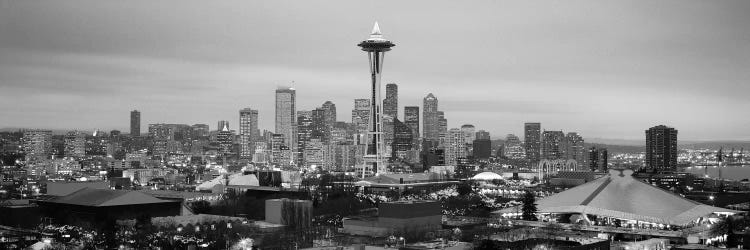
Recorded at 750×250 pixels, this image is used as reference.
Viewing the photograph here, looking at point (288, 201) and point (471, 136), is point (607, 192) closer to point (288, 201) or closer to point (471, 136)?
point (288, 201)

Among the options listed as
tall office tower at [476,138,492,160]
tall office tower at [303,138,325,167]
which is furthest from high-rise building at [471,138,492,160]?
tall office tower at [303,138,325,167]

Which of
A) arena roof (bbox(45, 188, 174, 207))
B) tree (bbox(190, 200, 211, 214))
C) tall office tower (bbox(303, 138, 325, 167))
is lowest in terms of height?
tree (bbox(190, 200, 211, 214))

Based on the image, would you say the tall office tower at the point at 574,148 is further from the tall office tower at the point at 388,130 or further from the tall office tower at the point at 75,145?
Result: the tall office tower at the point at 75,145

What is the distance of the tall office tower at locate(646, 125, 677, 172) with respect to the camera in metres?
106

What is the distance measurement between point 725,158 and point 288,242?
498 feet

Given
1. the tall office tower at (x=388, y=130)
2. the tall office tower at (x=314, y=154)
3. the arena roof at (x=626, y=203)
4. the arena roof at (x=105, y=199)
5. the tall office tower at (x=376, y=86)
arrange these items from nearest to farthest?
the arena roof at (x=626, y=203)
the arena roof at (x=105, y=199)
the tall office tower at (x=376, y=86)
the tall office tower at (x=314, y=154)
the tall office tower at (x=388, y=130)

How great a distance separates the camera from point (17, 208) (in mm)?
43062

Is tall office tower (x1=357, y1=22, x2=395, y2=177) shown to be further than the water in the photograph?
No

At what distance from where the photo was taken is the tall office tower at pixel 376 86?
7271cm

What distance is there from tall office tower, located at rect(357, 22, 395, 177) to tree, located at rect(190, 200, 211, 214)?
2386cm

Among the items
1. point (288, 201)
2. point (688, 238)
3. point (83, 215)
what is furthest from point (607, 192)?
point (83, 215)

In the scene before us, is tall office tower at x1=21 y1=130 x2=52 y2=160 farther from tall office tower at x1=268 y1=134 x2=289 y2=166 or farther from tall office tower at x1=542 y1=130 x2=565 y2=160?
tall office tower at x1=542 y1=130 x2=565 y2=160

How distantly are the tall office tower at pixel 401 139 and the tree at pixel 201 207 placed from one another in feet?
242

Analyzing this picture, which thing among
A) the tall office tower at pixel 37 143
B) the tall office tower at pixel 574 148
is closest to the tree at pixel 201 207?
the tall office tower at pixel 37 143
